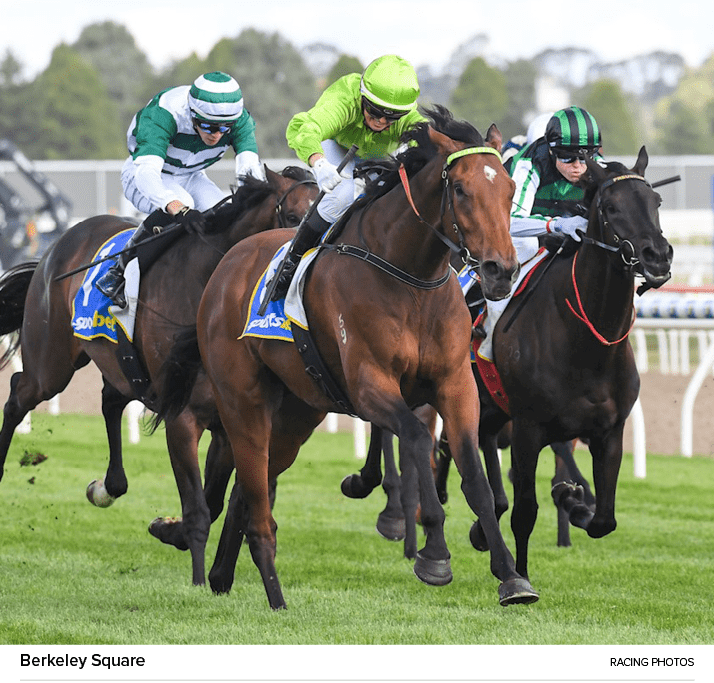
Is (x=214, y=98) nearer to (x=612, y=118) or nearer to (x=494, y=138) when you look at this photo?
(x=494, y=138)

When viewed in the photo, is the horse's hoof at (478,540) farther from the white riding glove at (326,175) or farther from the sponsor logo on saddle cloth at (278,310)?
the white riding glove at (326,175)

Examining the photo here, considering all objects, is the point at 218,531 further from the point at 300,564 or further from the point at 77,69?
the point at 77,69

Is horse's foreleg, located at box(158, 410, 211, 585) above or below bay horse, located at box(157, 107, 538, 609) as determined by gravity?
below

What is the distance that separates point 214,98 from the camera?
6.05m

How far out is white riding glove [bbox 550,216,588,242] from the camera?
5.57 metres

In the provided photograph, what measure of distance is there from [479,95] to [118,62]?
1794 centimetres

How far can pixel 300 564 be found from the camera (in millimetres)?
6277

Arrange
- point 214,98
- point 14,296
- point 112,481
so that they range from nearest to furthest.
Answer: point 214,98 → point 112,481 → point 14,296

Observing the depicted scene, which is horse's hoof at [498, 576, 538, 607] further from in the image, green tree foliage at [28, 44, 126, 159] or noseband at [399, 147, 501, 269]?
green tree foliage at [28, 44, 126, 159]

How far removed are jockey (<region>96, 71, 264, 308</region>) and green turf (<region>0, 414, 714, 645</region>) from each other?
1.40 m

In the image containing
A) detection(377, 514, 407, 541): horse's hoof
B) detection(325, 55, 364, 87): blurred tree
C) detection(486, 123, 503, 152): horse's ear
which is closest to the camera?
detection(486, 123, 503, 152): horse's ear

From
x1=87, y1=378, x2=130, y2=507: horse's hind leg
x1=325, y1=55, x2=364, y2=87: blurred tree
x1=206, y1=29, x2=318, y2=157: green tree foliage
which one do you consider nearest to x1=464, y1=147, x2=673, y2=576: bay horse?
x1=87, y1=378, x2=130, y2=507: horse's hind leg

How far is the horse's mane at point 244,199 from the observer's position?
6.18m

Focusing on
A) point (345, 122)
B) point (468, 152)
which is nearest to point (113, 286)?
point (345, 122)
